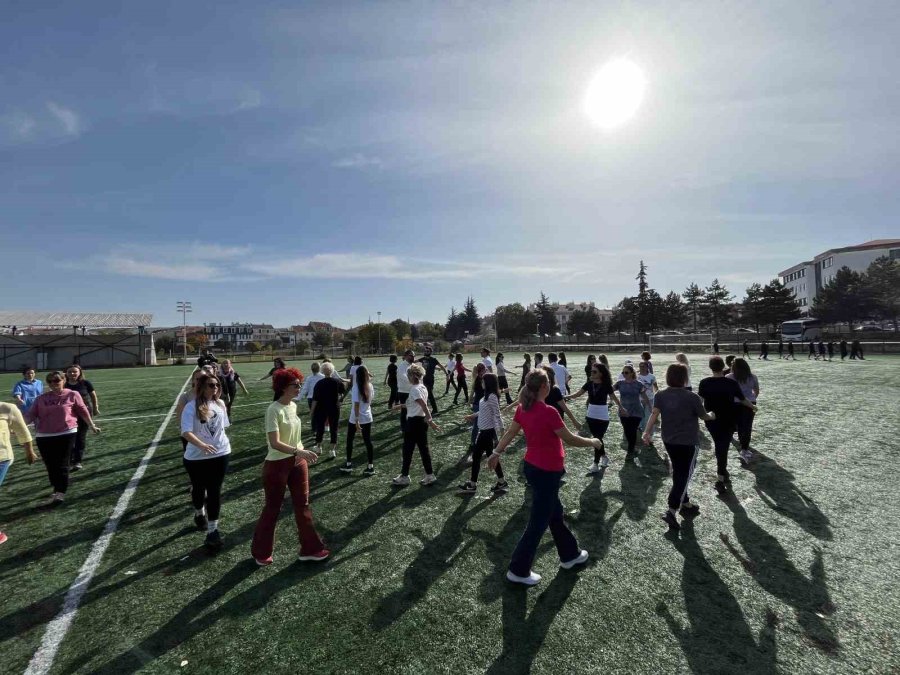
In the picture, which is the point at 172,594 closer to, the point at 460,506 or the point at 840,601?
the point at 460,506

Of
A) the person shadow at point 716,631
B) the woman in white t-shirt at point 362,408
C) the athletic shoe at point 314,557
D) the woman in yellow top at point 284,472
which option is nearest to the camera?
the person shadow at point 716,631

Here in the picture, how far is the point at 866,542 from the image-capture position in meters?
5.13

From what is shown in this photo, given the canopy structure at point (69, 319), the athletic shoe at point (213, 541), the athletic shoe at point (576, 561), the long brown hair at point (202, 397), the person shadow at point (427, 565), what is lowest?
the person shadow at point (427, 565)

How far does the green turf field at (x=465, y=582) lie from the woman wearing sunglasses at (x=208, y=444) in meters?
0.55

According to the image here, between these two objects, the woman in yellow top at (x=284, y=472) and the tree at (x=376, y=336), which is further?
the tree at (x=376, y=336)

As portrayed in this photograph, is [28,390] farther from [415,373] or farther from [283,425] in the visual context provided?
[415,373]

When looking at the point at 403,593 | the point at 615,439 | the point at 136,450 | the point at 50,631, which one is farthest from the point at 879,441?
the point at 136,450

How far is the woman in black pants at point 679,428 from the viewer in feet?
17.6

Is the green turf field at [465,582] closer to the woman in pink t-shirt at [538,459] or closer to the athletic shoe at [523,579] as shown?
the athletic shoe at [523,579]

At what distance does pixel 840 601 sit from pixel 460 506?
425cm

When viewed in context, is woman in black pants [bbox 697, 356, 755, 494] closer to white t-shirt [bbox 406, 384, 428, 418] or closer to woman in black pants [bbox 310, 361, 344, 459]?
white t-shirt [bbox 406, 384, 428, 418]

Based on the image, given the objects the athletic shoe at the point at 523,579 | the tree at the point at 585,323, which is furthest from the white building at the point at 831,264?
the athletic shoe at the point at 523,579

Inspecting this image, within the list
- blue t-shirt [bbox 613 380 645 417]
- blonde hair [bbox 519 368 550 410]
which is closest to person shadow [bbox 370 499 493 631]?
blonde hair [bbox 519 368 550 410]

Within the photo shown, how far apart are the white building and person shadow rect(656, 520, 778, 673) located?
80.4m
